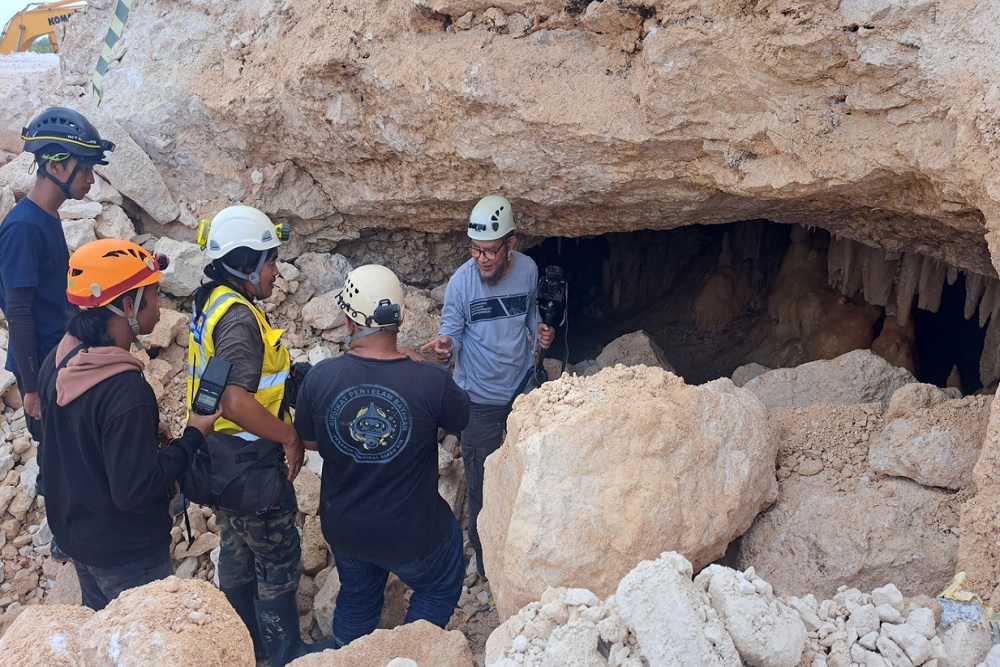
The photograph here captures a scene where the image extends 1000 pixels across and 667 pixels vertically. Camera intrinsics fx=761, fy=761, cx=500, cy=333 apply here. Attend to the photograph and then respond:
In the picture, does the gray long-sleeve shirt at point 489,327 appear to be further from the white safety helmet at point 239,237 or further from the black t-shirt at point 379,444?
the white safety helmet at point 239,237

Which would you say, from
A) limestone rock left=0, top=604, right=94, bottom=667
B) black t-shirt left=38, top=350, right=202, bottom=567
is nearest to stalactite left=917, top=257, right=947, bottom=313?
black t-shirt left=38, top=350, right=202, bottom=567

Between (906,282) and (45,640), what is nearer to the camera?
(45,640)

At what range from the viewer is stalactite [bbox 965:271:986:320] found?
4988mm

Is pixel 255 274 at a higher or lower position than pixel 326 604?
higher

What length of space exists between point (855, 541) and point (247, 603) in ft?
8.33

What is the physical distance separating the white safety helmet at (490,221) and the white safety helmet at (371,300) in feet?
3.20

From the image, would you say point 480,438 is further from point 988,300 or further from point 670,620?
point 988,300

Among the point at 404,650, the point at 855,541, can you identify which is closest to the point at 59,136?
the point at 404,650

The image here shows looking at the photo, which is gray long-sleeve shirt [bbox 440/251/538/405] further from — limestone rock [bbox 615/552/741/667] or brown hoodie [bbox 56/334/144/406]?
limestone rock [bbox 615/552/741/667]

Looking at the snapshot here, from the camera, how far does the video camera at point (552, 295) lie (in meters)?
4.04

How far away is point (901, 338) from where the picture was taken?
6.02 meters

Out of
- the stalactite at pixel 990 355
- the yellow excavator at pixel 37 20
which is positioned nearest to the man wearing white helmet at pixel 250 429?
the stalactite at pixel 990 355

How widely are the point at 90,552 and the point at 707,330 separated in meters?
6.14

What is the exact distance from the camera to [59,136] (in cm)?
340
